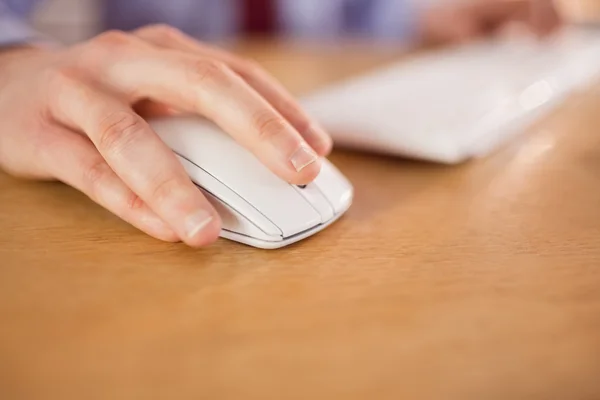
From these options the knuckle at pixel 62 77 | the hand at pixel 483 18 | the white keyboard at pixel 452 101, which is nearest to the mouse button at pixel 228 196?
the knuckle at pixel 62 77

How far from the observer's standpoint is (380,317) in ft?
1.11

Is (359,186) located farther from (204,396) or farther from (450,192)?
(204,396)

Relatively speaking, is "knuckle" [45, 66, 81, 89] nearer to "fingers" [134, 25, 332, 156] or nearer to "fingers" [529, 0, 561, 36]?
"fingers" [134, 25, 332, 156]

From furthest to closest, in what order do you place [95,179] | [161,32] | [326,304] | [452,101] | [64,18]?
[64,18]
[452,101]
[161,32]
[95,179]
[326,304]

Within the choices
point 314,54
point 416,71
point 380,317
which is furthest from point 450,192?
point 314,54

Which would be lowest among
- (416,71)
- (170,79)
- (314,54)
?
(314,54)

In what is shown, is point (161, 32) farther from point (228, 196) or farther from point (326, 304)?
point (326, 304)

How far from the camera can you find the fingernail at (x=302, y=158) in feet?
1.41

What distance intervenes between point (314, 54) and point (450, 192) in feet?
2.26

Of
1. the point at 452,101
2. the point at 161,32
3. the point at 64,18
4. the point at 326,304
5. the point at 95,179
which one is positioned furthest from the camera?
the point at 64,18

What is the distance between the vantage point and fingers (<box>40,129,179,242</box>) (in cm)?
42

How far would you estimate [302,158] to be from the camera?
1.42ft

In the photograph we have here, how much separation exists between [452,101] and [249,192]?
33cm

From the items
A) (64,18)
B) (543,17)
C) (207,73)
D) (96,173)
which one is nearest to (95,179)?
(96,173)
